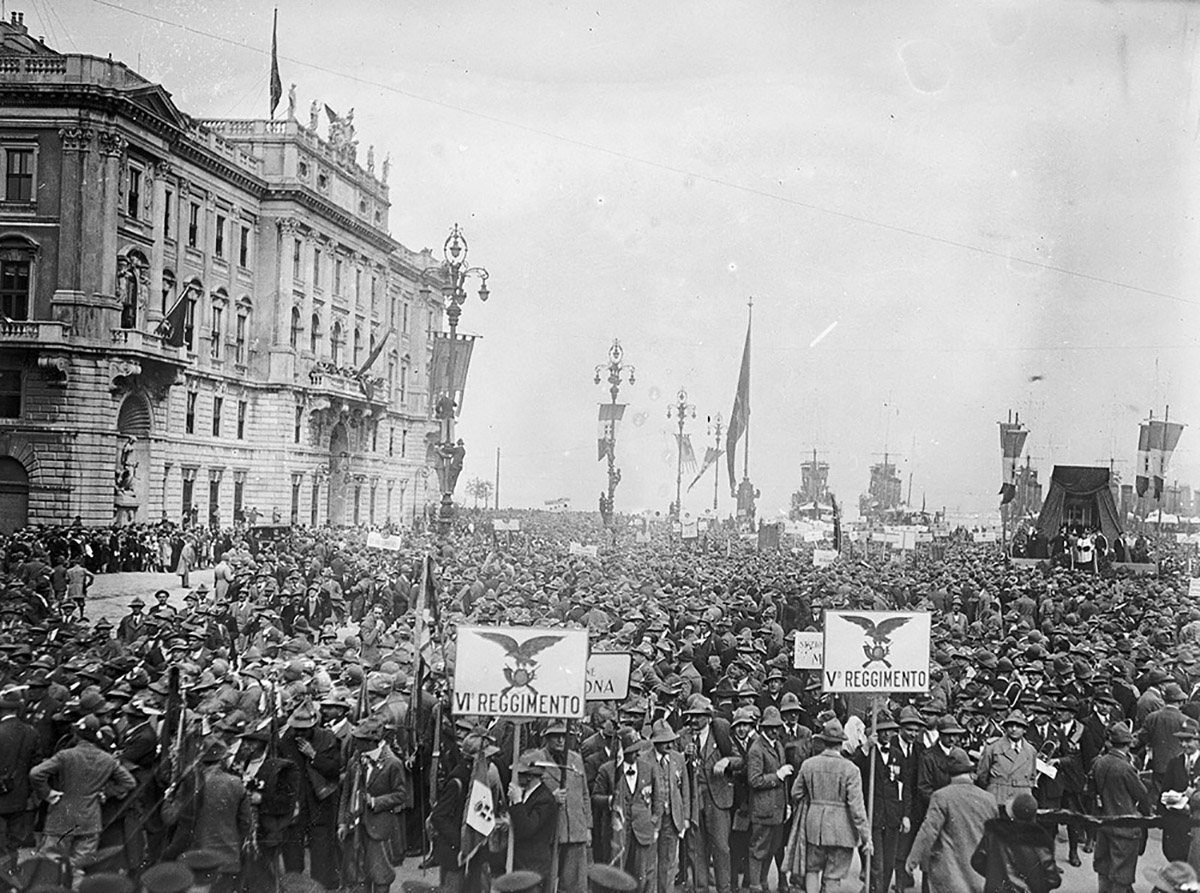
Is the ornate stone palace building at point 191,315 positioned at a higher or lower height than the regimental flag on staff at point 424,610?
higher

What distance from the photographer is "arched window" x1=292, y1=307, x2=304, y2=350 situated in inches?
1644

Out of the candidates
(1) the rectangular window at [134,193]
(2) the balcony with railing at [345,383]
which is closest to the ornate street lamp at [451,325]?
(1) the rectangular window at [134,193]

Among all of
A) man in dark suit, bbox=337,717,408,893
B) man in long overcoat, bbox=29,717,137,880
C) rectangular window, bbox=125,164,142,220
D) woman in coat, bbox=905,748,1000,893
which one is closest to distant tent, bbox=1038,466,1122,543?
rectangular window, bbox=125,164,142,220

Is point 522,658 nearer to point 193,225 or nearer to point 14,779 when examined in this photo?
point 14,779

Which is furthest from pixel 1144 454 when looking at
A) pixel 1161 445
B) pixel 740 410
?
pixel 740 410

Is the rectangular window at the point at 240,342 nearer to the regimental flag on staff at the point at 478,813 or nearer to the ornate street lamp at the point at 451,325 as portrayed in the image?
the ornate street lamp at the point at 451,325

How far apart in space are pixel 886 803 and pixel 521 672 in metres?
3.44

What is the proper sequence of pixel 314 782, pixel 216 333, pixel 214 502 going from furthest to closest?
pixel 216 333 < pixel 214 502 < pixel 314 782

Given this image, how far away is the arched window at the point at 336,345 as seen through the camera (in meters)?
43.7

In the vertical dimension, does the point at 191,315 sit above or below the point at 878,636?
above

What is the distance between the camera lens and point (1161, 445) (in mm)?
35750

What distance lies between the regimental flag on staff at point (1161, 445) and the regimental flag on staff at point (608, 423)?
675 inches

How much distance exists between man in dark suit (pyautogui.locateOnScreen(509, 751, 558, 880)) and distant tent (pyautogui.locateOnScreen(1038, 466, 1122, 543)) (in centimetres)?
3263

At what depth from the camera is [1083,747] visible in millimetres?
10750
